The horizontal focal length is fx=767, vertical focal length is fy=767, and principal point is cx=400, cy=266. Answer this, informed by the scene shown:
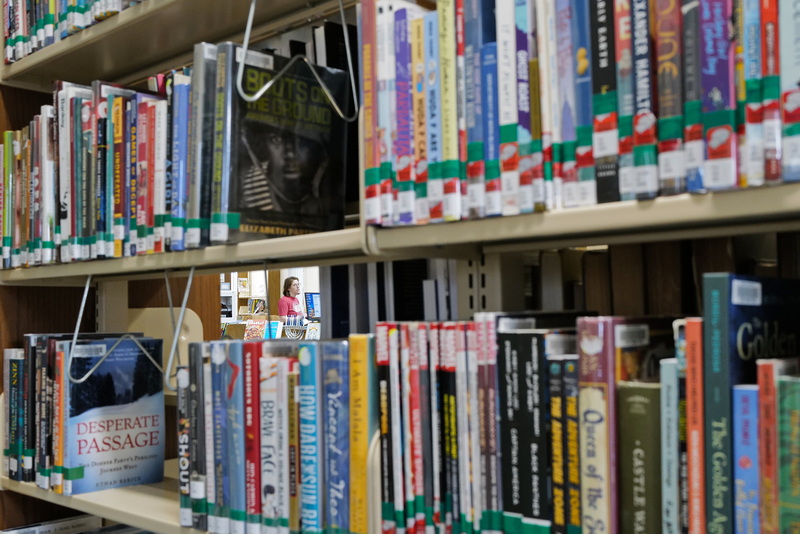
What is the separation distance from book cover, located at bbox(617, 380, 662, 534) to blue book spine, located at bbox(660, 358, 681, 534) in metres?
0.02

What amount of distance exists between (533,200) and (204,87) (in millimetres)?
609

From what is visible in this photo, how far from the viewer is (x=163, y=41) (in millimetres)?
1562

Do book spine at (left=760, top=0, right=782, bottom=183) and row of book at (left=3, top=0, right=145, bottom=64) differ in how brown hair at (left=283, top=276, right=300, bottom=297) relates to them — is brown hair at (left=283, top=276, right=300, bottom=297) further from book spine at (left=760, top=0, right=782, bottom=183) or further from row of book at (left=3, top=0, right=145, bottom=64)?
book spine at (left=760, top=0, right=782, bottom=183)

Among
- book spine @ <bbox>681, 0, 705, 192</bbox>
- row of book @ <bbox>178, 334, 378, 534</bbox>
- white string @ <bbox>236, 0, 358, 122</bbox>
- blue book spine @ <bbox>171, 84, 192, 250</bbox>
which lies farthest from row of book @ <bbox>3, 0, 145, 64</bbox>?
book spine @ <bbox>681, 0, 705, 192</bbox>

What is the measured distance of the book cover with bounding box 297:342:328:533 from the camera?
39.7 inches

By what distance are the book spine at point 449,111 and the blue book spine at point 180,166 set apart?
0.52 m

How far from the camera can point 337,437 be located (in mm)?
991

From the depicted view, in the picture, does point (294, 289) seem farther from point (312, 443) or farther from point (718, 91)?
point (718, 91)

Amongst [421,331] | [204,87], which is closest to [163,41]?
[204,87]

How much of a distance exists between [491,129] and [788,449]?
1.38 feet

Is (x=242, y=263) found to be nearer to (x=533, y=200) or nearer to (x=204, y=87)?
(x=204, y=87)

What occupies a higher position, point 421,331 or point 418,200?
point 418,200

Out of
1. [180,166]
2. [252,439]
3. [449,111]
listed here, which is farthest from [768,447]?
[180,166]

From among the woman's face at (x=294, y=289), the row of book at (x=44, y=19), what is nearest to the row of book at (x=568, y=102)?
the row of book at (x=44, y=19)
